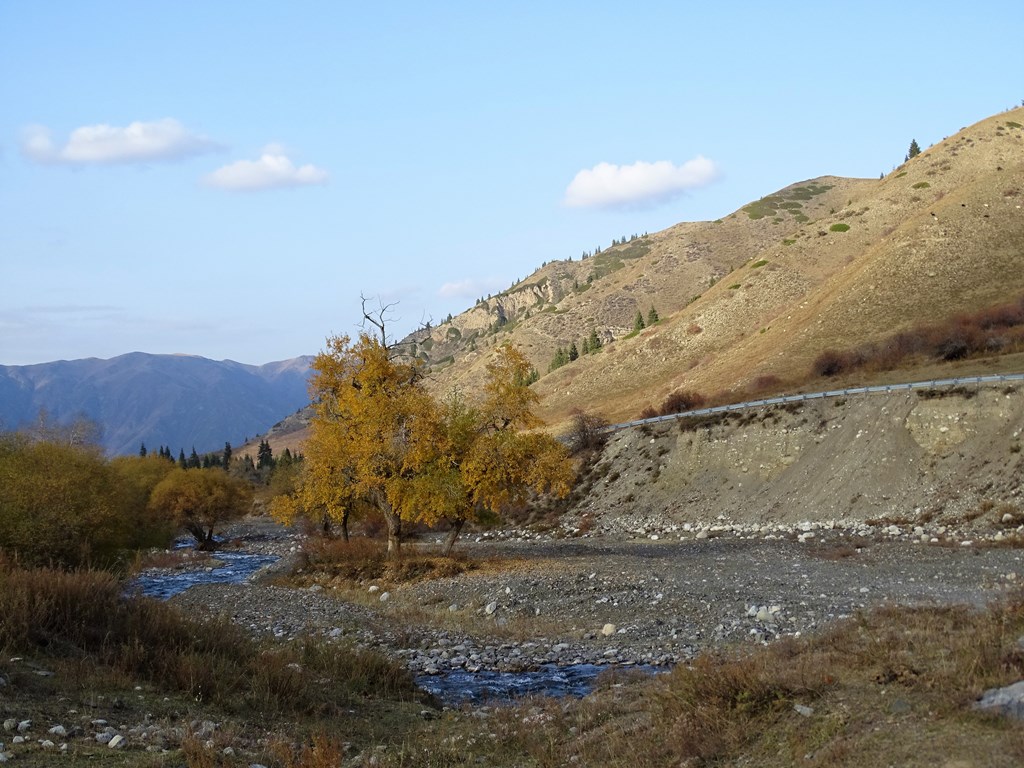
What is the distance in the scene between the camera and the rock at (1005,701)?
752 cm

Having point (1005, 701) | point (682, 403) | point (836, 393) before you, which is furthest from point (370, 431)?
point (682, 403)

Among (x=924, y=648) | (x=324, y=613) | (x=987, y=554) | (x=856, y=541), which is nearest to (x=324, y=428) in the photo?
(x=324, y=613)

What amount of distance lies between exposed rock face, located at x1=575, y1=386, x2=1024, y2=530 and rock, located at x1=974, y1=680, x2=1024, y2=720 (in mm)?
27701

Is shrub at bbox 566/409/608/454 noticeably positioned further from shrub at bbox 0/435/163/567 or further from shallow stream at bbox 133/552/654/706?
shallow stream at bbox 133/552/654/706

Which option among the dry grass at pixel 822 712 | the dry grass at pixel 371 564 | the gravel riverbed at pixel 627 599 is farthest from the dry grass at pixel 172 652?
the dry grass at pixel 371 564

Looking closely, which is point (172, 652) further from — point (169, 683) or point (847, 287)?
point (847, 287)

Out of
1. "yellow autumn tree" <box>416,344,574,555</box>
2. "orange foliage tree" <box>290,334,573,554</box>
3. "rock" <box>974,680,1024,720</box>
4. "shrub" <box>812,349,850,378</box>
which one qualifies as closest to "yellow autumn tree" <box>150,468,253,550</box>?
"orange foliage tree" <box>290,334,573,554</box>

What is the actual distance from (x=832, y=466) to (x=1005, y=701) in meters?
37.6

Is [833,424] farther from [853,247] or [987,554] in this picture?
[853,247]

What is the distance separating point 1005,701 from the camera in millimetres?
7727

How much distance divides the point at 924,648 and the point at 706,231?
604 feet

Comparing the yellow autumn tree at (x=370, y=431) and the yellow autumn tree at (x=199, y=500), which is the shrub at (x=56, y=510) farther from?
the yellow autumn tree at (x=199, y=500)

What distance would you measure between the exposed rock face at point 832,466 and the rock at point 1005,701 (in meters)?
27.7

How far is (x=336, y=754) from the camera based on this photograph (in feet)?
32.0
